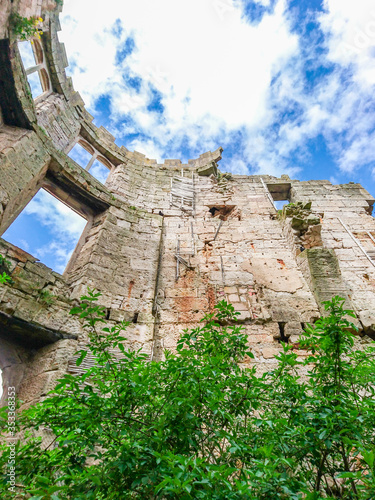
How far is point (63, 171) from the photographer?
6043 mm

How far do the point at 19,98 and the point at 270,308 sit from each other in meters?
5.99

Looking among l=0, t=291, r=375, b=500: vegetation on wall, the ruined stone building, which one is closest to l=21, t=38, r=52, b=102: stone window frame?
the ruined stone building

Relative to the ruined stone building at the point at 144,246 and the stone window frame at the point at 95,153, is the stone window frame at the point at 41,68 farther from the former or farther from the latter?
the stone window frame at the point at 95,153

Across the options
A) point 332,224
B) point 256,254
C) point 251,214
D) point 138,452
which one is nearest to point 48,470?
point 138,452

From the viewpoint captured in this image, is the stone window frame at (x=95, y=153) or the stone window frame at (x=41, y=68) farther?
the stone window frame at (x=95, y=153)

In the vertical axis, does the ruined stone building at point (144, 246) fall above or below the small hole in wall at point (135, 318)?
above

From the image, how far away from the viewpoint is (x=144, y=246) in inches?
249

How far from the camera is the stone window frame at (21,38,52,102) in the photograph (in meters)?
7.36

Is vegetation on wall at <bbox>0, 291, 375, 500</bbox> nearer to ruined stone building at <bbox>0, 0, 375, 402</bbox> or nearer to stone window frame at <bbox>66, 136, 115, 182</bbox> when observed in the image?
ruined stone building at <bbox>0, 0, 375, 402</bbox>

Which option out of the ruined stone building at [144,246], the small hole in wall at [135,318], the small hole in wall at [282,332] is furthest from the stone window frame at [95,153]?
the small hole in wall at [282,332]

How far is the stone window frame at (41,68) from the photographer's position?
24.1 ft

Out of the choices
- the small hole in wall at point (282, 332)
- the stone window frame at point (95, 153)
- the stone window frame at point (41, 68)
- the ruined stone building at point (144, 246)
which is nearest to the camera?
the ruined stone building at point (144, 246)

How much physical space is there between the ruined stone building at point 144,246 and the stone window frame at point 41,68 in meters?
0.04

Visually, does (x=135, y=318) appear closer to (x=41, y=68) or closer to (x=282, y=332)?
(x=282, y=332)
